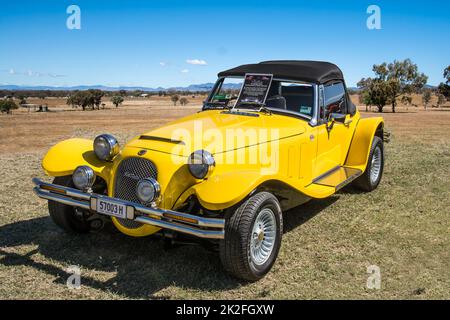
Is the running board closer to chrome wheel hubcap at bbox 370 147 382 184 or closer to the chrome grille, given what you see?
chrome wheel hubcap at bbox 370 147 382 184

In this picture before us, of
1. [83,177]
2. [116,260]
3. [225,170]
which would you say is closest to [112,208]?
[83,177]

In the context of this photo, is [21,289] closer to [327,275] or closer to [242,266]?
[242,266]

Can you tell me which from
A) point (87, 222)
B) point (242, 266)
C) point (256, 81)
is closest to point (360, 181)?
point (256, 81)

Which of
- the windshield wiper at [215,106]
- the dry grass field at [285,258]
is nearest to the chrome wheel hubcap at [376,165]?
the dry grass field at [285,258]

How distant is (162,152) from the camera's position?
4113 millimetres

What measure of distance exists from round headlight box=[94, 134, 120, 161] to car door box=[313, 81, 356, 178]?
264 centimetres

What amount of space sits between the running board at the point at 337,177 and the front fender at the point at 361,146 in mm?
274

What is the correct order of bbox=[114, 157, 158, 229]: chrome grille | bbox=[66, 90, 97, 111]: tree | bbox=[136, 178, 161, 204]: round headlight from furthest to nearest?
1. bbox=[66, 90, 97, 111]: tree
2. bbox=[114, 157, 158, 229]: chrome grille
3. bbox=[136, 178, 161, 204]: round headlight

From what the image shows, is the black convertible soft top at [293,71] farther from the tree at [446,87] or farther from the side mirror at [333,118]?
the tree at [446,87]

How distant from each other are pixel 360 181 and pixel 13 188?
631 cm

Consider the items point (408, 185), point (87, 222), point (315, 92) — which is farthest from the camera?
point (408, 185)

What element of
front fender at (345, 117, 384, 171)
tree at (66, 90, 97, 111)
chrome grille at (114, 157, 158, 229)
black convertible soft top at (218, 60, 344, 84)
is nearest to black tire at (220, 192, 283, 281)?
chrome grille at (114, 157, 158, 229)

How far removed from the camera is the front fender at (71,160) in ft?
15.5

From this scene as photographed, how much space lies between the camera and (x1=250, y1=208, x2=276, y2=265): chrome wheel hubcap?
3.99 metres
